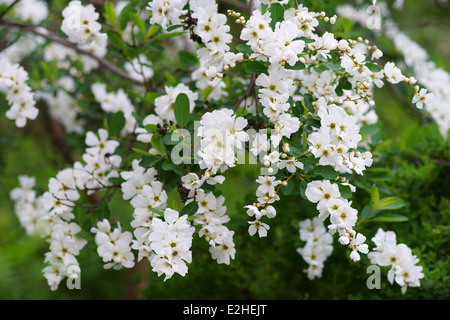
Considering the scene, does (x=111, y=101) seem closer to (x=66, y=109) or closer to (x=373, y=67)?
(x=66, y=109)

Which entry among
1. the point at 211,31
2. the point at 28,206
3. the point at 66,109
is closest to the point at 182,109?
the point at 211,31

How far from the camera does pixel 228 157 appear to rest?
4.01 feet

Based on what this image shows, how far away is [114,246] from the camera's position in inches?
60.0

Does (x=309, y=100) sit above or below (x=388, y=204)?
above

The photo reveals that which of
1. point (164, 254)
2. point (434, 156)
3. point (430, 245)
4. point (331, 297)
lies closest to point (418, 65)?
point (434, 156)

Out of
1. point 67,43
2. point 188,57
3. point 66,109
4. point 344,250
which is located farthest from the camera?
point 66,109

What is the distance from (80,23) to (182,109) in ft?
1.94

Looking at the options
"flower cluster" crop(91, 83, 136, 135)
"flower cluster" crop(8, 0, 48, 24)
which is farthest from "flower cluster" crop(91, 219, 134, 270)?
"flower cluster" crop(8, 0, 48, 24)

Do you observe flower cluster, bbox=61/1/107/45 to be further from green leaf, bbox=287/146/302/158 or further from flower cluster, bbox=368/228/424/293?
flower cluster, bbox=368/228/424/293

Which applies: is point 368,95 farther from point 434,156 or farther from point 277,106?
point 434,156

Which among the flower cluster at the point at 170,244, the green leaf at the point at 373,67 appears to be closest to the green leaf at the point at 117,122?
the flower cluster at the point at 170,244

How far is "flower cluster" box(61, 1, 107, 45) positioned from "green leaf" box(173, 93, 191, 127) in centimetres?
49

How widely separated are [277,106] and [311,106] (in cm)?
17

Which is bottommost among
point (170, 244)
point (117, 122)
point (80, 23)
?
point (170, 244)
